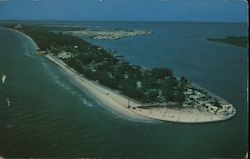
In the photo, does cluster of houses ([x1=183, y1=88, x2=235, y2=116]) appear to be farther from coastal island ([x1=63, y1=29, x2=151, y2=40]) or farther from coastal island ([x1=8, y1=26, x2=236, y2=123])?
coastal island ([x1=63, y1=29, x2=151, y2=40])

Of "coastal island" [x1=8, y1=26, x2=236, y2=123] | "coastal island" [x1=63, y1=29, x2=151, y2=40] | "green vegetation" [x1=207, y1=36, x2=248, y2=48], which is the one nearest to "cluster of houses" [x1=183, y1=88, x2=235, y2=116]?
"coastal island" [x1=8, y1=26, x2=236, y2=123]

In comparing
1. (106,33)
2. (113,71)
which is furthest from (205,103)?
(106,33)

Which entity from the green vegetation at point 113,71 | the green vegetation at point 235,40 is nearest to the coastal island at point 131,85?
the green vegetation at point 113,71

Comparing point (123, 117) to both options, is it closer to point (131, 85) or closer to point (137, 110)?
point (137, 110)

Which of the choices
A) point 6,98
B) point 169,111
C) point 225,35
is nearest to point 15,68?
point 6,98

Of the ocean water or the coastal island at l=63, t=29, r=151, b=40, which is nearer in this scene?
the ocean water
